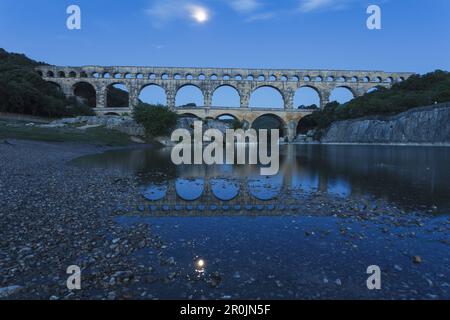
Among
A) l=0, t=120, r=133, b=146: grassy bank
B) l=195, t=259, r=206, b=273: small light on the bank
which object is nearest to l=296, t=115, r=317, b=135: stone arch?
l=0, t=120, r=133, b=146: grassy bank

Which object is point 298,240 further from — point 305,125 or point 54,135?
point 305,125

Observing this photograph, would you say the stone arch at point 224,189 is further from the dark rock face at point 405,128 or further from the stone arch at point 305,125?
the stone arch at point 305,125

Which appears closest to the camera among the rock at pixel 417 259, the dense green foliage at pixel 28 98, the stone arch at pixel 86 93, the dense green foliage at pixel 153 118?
the rock at pixel 417 259

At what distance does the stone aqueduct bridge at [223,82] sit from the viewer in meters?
91.3

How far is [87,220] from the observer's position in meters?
7.29

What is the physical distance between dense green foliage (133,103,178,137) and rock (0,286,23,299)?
2028 inches

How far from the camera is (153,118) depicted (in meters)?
53.8

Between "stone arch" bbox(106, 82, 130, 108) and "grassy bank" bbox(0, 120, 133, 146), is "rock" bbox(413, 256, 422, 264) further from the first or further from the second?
"stone arch" bbox(106, 82, 130, 108)

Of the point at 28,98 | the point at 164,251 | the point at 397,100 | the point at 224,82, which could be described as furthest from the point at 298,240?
the point at 224,82

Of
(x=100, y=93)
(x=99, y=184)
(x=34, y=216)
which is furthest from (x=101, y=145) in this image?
(x=100, y=93)

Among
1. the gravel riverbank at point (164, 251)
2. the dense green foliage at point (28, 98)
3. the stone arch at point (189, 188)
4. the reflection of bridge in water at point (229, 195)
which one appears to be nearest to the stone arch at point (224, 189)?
the reflection of bridge in water at point (229, 195)

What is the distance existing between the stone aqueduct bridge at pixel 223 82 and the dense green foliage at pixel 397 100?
15.1 meters

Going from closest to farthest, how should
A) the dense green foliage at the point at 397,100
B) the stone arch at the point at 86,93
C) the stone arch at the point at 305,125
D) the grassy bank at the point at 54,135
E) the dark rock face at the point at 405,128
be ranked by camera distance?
1. the grassy bank at the point at 54,135
2. the dark rock face at the point at 405,128
3. the dense green foliage at the point at 397,100
4. the stone arch at the point at 305,125
5. the stone arch at the point at 86,93

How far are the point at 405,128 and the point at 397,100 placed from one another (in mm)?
12371
